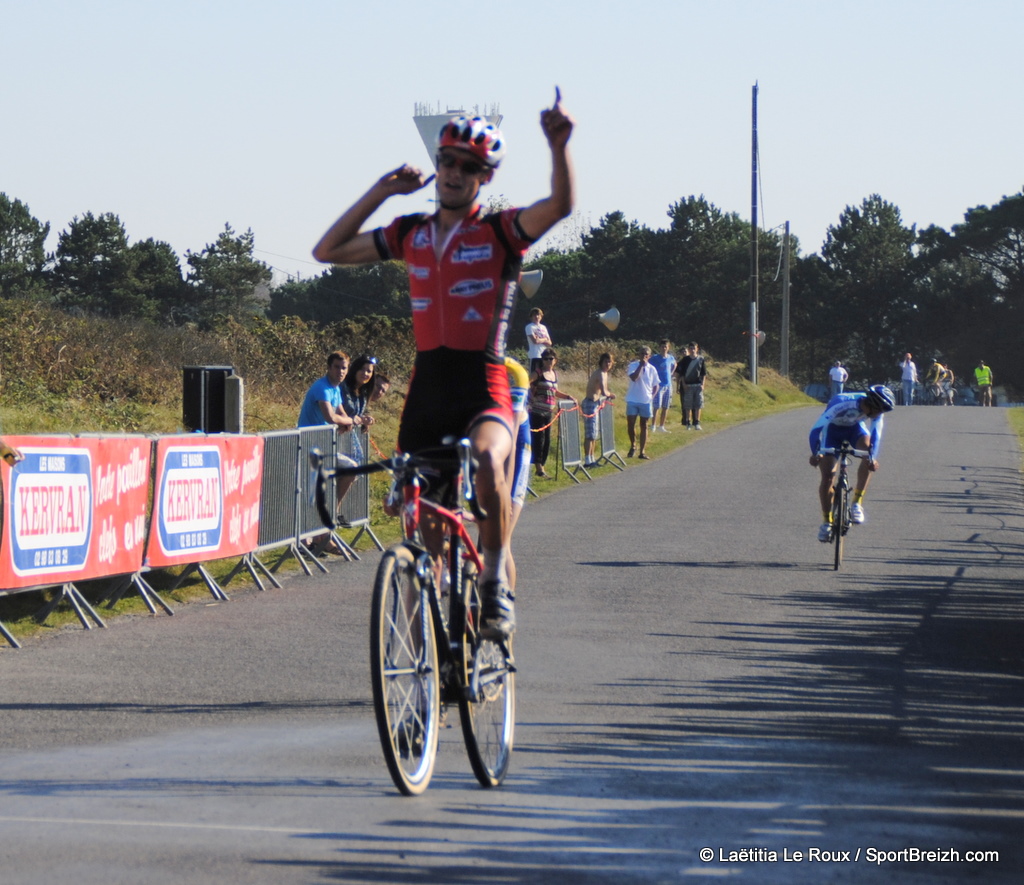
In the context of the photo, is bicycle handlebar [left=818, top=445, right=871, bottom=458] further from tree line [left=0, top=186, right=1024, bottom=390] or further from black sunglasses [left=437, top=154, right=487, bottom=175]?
tree line [left=0, top=186, right=1024, bottom=390]

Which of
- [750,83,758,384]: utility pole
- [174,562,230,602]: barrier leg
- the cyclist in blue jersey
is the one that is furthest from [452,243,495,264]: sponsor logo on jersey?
[750,83,758,384]: utility pole

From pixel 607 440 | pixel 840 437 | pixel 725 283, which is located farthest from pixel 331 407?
pixel 725 283

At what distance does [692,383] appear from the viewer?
111ft

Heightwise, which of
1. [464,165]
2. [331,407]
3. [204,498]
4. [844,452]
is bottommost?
[204,498]

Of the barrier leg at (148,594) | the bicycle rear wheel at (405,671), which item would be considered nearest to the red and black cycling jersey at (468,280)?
the bicycle rear wheel at (405,671)

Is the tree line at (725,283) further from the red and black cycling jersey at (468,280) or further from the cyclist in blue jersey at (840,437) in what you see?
the red and black cycling jersey at (468,280)

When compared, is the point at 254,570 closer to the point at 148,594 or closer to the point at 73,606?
the point at 148,594

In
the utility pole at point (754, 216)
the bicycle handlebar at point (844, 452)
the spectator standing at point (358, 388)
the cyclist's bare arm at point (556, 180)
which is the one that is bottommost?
the bicycle handlebar at point (844, 452)

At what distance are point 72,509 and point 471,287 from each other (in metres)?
5.10

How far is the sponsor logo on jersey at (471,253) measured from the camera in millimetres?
5488

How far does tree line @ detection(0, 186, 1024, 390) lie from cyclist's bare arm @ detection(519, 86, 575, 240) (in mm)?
77794

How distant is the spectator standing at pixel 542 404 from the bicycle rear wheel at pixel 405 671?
15.9 meters

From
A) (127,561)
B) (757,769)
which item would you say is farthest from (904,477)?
(757,769)

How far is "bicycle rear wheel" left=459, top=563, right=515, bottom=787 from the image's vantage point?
5.48 meters
